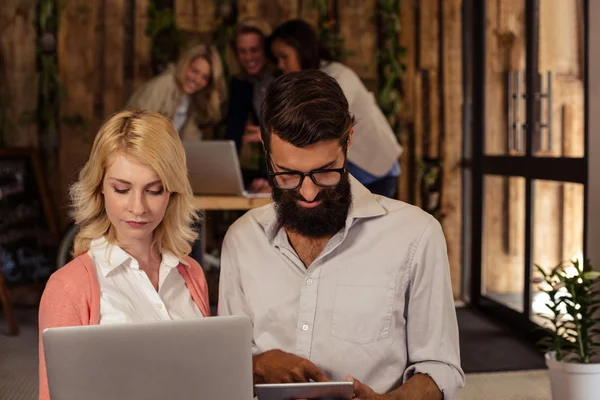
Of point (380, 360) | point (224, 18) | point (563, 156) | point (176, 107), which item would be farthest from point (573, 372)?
point (224, 18)

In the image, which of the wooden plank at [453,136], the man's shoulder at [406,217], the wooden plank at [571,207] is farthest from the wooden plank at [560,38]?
the man's shoulder at [406,217]

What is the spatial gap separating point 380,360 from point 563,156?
2.69m

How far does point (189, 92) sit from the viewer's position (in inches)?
179

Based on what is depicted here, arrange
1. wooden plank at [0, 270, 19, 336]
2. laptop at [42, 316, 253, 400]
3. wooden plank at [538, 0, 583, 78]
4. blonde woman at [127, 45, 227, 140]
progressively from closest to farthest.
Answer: laptop at [42, 316, 253, 400]
wooden plank at [538, 0, 583, 78]
wooden plank at [0, 270, 19, 336]
blonde woman at [127, 45, 227, 140]

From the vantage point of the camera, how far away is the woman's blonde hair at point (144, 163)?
167 cm

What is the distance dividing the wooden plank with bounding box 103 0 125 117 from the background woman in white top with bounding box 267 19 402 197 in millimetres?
1701

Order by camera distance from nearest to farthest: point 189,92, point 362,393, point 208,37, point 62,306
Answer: point 362,393 < point 62,306 < point 189,92 < point 208,37

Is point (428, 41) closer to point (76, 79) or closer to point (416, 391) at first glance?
point (76, 79)

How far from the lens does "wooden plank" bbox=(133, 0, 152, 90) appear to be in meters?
5.31

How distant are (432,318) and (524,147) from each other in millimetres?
3160

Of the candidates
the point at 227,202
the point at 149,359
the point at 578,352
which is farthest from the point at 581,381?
the point at 149,359

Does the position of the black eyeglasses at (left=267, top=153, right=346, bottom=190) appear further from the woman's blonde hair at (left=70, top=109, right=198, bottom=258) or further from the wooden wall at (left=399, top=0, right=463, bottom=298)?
the wooden wall at (left=399, top=0, right=463, bottom=298)

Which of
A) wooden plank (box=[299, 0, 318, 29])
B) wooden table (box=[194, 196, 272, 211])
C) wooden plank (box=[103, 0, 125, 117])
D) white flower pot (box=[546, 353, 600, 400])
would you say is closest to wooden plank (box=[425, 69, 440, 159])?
wooden plank (box=[299, 0, 318, 29])

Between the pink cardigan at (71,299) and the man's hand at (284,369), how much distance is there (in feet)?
1.11
